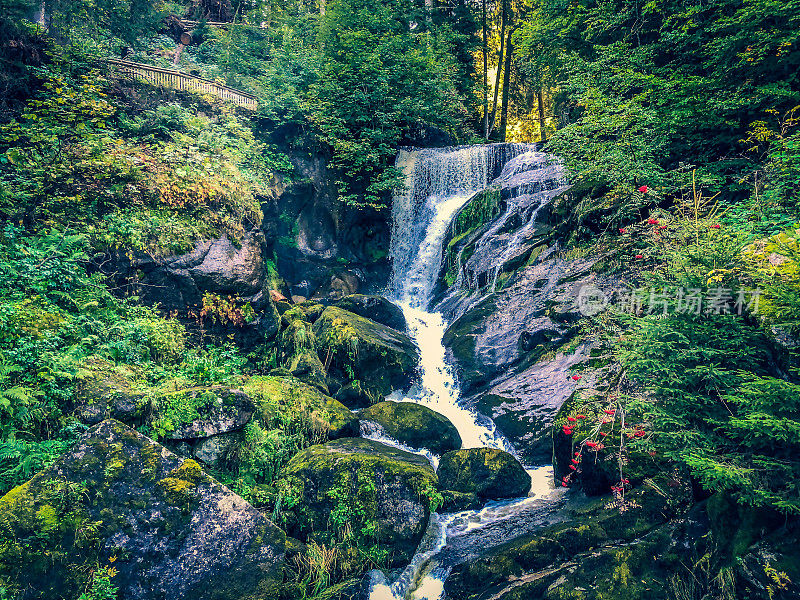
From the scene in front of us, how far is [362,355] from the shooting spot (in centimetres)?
1053

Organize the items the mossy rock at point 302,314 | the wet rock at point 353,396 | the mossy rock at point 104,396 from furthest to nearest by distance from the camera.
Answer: the mossy rock at point 302,314 → the wet rock at point 353,396 → the mossy rock at point 104,396

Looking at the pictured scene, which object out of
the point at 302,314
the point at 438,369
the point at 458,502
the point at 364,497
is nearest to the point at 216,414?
the point at 364,497

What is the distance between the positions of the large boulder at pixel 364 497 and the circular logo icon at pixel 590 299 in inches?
190

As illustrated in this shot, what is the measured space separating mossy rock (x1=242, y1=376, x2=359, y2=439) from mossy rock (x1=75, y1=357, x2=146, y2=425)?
1857mm

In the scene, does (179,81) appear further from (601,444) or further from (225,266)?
(601,444)

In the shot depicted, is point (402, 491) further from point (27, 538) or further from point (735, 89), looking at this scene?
point (735, 89)

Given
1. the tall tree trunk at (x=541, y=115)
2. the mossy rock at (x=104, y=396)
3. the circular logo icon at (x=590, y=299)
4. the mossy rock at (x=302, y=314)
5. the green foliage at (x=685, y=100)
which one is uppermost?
the tall tree trunk at (x=541, y=115)

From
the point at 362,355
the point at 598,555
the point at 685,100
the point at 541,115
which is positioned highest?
the point at 541,115

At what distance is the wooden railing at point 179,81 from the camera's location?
12.1 meters

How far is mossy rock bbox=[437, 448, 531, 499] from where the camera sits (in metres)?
7.47

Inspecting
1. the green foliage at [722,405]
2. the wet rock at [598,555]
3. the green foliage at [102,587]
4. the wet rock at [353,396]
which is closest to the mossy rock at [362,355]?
the wet rock at [353,396]

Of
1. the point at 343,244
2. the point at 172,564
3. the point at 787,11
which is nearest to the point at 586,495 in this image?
the point at 172,564

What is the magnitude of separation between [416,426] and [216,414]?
4047 mm

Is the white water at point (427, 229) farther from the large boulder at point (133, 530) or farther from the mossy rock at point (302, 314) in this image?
the large boulder at point (133, 530)
